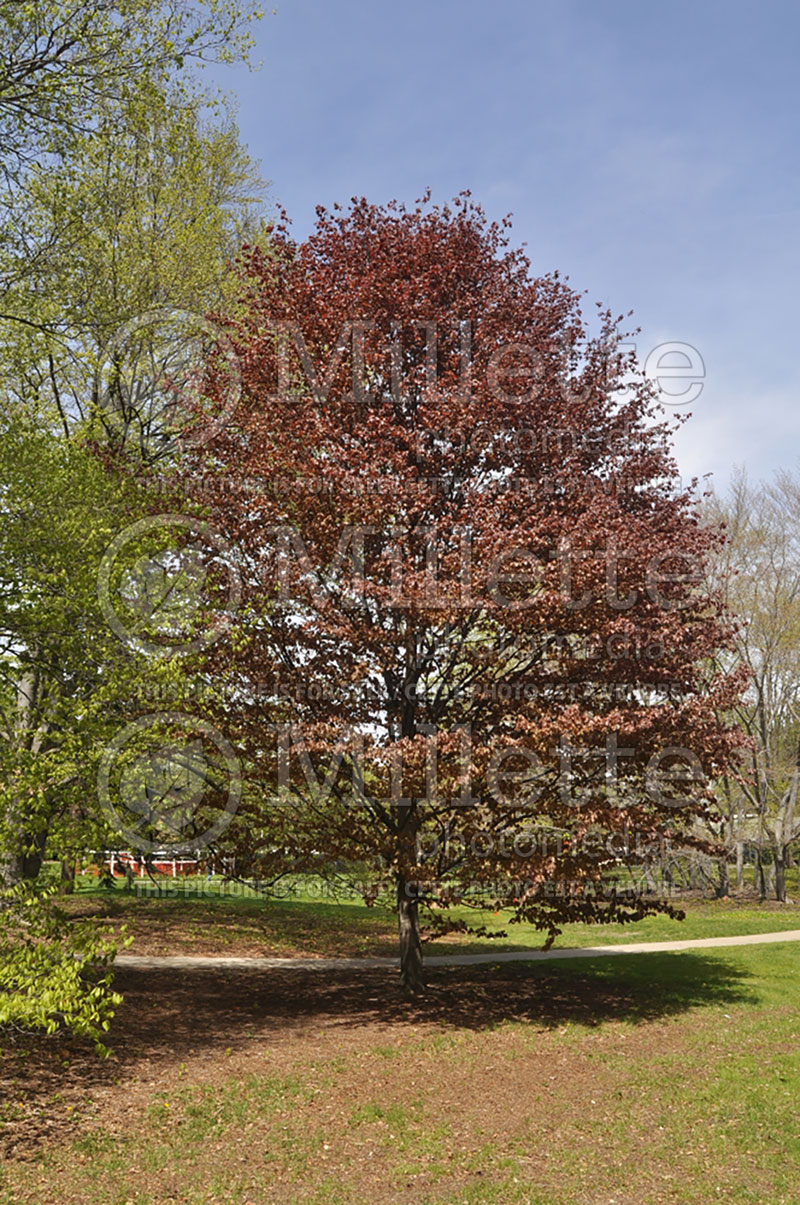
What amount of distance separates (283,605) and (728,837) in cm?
1775

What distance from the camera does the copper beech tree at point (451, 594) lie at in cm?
910

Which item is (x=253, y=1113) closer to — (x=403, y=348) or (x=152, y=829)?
(x=152, y=829)

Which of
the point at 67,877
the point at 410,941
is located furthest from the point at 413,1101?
the point at 67,877

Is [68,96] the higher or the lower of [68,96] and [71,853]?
the higher

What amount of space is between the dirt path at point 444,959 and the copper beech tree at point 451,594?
11.9 ft

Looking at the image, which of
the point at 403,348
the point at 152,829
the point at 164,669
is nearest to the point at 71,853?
the point at 164,669

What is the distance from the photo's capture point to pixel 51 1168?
601cm
